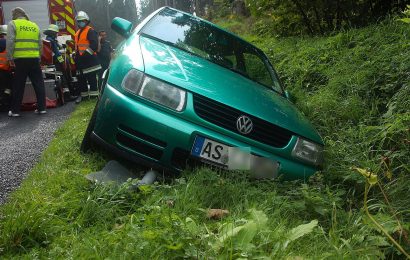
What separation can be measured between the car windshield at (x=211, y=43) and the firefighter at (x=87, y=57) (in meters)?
3.76

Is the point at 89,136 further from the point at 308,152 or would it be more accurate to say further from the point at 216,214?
the point at 308,152

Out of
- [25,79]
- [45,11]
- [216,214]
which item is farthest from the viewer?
[45,11]

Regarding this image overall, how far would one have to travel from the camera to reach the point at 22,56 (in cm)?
654

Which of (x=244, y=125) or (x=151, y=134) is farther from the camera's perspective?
(x=244, y=125)

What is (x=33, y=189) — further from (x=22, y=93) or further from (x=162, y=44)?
(x=22, y=93)

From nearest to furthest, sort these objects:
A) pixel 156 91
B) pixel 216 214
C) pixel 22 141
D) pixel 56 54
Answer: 1. pixel 216 214
2. pixel 156 91
3. pixel 22 141
4. pixel 56 54

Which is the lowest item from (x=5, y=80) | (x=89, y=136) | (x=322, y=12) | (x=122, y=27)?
(x=5, y=80)

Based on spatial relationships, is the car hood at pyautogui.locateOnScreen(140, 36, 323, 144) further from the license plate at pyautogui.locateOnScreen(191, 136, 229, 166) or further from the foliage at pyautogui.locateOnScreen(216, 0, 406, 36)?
the foliage at pyautogui.locateOnScreen(216, 0, 406, 36)

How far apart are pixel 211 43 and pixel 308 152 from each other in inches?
65.7

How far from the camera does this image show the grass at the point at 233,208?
195 cm

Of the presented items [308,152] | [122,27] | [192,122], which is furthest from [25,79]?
[308,152]

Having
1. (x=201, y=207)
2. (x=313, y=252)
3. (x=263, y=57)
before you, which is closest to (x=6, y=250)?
(x=201, y=207)

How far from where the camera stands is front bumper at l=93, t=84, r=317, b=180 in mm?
2809

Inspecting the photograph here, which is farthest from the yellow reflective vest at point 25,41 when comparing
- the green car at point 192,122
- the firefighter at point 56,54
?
the green car at point 192,122
